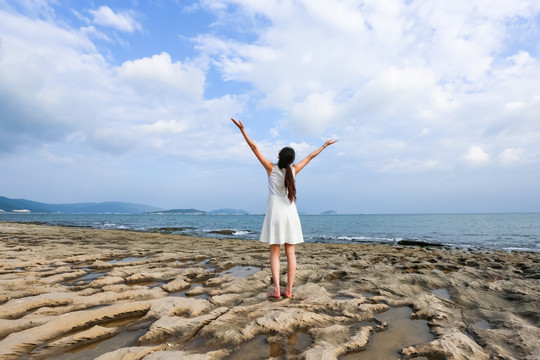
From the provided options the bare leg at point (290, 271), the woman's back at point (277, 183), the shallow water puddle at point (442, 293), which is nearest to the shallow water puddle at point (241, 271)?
the bare leg at point (290, 271)

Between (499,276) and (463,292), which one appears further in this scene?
(499,276)

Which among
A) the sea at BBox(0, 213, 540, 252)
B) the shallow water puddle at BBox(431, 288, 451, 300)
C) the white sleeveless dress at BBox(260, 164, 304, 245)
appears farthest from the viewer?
the sea at BBox(0, 213, 540, 252)

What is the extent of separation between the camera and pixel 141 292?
14.5ft

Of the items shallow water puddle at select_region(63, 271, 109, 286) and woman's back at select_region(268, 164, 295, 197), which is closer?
woman's back at select_region(268, 164, 295, 197)

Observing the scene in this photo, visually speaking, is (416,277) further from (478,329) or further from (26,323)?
(26,323)

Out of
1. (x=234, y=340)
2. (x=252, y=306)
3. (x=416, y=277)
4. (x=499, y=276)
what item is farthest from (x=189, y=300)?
(x=499, y=276)

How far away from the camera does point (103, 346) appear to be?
8.91 ft

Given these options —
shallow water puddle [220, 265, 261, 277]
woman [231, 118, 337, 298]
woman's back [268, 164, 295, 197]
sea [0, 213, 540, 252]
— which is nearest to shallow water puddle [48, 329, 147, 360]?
woman [231, 118, 337, 298]

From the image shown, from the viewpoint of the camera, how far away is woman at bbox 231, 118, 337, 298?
4059mm

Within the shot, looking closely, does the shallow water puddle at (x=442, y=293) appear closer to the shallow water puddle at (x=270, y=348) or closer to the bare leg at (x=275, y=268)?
the bare leg at (x=275, y=268)

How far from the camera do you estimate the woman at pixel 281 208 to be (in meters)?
4.06

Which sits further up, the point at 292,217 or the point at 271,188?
the point at 271,188

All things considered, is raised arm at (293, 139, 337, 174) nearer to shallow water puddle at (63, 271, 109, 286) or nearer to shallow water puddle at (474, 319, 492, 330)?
shallow water puddle at (474, 319, 492, 330)

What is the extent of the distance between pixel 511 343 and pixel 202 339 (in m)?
3.12
